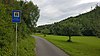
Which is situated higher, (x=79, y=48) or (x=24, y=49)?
(x=24, y=49)

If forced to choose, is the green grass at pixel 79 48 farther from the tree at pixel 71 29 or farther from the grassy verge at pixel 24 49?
the tree at pixel 71 29

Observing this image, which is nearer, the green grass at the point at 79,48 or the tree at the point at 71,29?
the green grass at the point at 79,48

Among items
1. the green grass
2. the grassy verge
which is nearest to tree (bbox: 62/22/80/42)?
the green grass

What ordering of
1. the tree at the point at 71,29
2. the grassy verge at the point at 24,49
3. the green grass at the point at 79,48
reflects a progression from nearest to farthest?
the grassy verge at the point at 24,49
the green grass at the point at 79,48
the tree at the point at 71,29

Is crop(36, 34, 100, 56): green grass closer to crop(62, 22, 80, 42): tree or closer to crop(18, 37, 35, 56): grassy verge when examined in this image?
crop(18, 37, 35, 56): grassy verge

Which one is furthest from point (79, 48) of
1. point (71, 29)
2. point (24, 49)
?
point (71, 29)

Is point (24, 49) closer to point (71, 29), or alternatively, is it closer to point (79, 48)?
point (79, 48)

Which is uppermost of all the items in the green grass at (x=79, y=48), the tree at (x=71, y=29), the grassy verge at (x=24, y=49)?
the tree at (x=71, y=29)

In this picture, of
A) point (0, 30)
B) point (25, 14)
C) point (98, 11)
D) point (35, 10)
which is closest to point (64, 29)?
point (35, 10)

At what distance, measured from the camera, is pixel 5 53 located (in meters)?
13.9

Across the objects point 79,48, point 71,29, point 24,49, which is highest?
point 71,29

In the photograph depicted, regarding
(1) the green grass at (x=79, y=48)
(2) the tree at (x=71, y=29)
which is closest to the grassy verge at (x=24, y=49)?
(1) the green grass at (x=79, y=48)

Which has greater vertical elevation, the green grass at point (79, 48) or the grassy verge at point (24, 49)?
the grassy verge at point (24, 49)

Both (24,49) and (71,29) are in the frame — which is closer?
(24,49)
